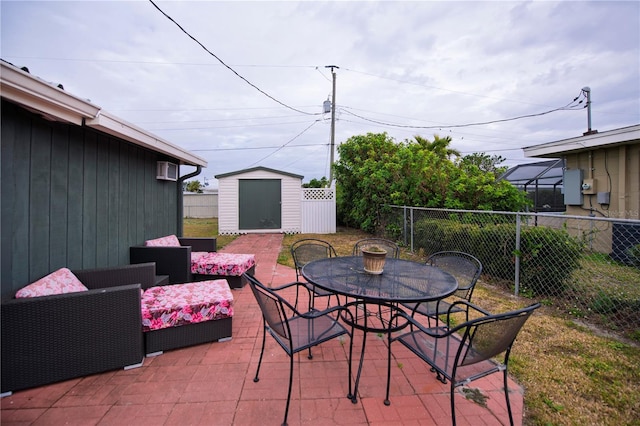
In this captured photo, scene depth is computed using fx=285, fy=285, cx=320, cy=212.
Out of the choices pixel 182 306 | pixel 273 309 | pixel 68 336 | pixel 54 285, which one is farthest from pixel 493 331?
pixel 54 285

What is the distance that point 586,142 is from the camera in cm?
598

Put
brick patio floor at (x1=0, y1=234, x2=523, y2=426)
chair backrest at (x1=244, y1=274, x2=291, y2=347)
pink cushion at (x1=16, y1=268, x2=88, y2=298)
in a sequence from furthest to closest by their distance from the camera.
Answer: pink cushion at (x1=16, y1=268, x2=88, y2=298) < chair backrest at (x1=244, y1=274, x2=291, y2=347) < brick patio floor at (x1=0, y1=234, x2=523, y2=426)

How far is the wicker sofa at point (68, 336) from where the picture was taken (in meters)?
1.81

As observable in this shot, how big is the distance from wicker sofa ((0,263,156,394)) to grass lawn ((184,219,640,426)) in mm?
2689

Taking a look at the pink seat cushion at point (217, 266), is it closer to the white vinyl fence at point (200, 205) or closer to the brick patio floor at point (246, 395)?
the brick patio floor at point (246, 395)

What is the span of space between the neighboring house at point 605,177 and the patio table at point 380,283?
191 inches

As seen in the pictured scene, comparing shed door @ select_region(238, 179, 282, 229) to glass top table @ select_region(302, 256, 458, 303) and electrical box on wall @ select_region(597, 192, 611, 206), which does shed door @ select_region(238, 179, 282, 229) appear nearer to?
glass top table @ select_region(302, 256, 458, 303)

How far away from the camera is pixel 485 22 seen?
5566 mm

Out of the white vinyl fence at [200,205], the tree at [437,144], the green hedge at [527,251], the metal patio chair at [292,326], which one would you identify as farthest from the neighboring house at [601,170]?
the white vinyl fence at [200,205]

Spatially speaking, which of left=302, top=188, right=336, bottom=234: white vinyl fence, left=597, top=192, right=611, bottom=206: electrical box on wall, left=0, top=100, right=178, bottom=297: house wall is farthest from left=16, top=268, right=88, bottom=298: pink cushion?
left=597, top=192, right=611, bottom=206: electrical box on wall

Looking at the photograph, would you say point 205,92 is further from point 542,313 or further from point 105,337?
point 542,313

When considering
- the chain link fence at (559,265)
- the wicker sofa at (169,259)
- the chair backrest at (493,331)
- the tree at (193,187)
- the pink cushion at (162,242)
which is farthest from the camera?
the tree at (193,187)

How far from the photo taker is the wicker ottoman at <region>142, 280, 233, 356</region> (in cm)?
227

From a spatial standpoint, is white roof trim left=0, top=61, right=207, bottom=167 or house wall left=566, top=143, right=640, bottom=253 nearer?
white roof trim left=0, top=61, right=207, bottom=167
